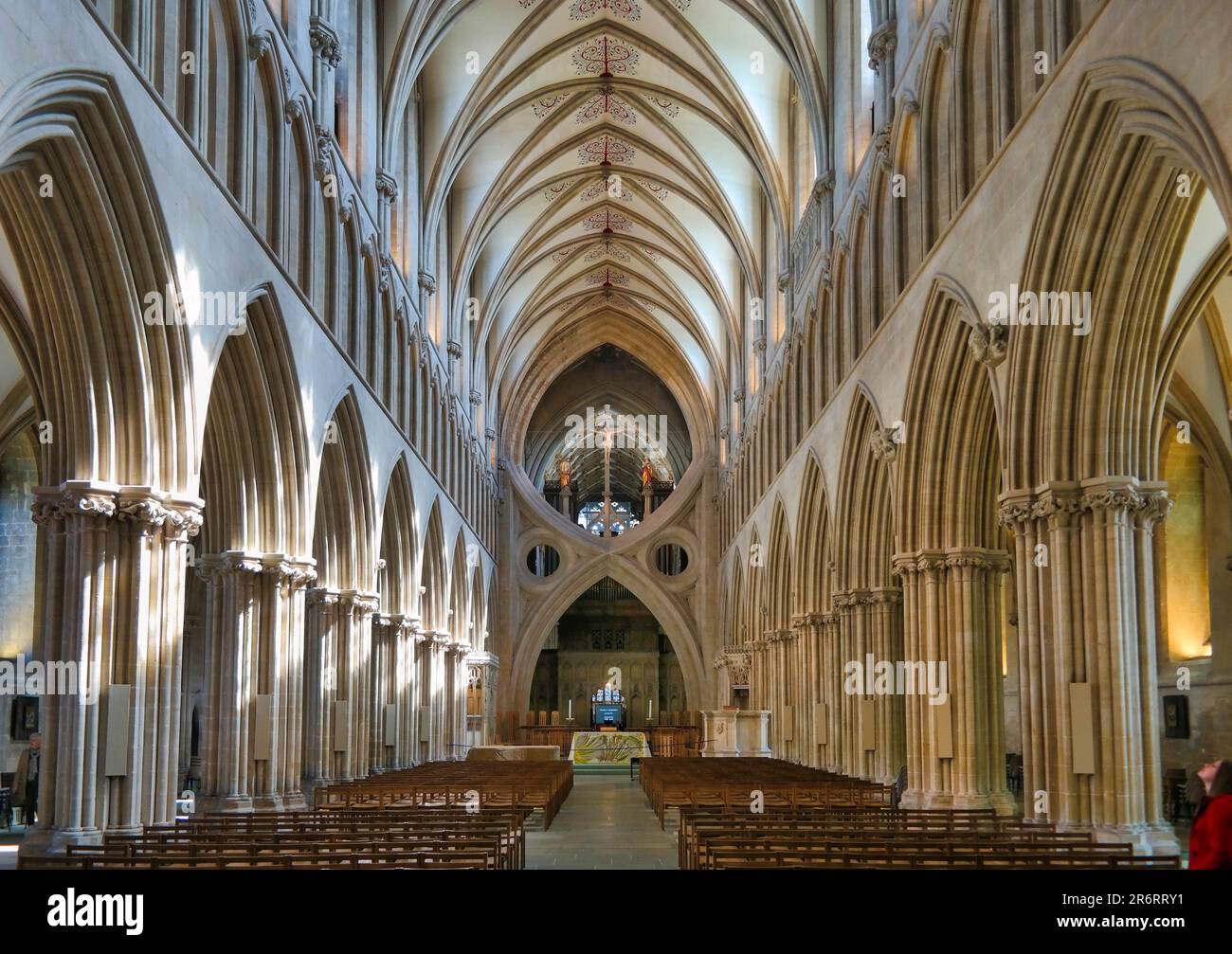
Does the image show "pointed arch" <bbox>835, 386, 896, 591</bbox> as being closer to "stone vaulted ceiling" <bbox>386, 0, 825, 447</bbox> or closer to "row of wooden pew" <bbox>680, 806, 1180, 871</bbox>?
"stone vaulted ceiling" <bbox>386, 0, 825, 447</bbox>

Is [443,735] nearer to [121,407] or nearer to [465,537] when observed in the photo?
[465,537]

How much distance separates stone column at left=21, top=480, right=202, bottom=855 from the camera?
1325cm

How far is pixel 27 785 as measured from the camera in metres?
19.4

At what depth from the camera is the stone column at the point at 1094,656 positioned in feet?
43.6

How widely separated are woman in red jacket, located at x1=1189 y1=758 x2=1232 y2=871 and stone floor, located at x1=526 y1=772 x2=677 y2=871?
28.6 feet

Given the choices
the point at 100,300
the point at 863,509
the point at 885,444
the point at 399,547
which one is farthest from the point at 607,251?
the point at 100,300

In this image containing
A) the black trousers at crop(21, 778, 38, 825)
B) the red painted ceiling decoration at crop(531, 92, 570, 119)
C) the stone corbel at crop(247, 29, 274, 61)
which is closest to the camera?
the stone corbel at crop(247, 29, 274, 61)

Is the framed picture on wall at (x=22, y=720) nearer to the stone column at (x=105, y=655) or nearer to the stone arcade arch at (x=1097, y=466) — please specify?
the stone column at (x=105, y=655)

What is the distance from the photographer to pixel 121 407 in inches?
557

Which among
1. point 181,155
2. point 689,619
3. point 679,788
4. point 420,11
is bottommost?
point 679,788

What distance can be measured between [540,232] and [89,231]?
90.6 feet

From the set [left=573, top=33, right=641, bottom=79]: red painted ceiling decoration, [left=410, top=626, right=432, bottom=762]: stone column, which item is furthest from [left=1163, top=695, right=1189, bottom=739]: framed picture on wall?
[left=573, top=33, right=641, bottom=79]: red painted ceiling decoration
